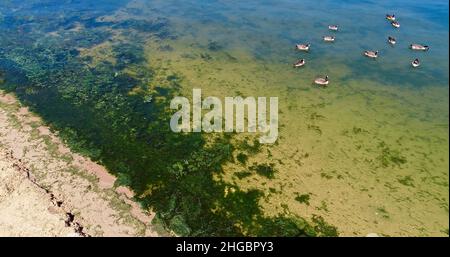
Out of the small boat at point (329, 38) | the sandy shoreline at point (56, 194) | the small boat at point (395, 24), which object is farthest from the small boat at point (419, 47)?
the sandy shoreline at point (56, 194)

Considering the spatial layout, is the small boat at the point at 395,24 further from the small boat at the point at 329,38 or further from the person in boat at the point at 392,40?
the small boat at the point at 329,38

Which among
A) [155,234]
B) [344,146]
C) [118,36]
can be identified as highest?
[118,36]

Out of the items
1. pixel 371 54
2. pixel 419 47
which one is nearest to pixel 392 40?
pixel 419 47

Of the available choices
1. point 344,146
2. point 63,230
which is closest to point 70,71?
point 63,230

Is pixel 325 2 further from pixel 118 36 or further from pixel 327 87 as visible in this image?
pixel 118 36

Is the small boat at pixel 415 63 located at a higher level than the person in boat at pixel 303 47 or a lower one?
lower
